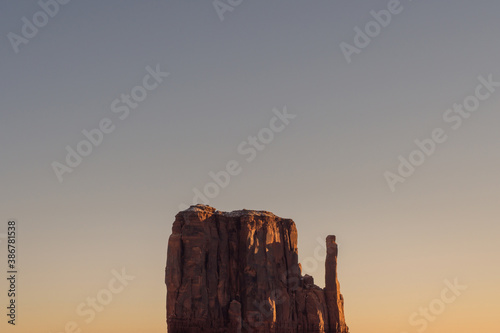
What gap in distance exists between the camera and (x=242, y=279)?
148 m

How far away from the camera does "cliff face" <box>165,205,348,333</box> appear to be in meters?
141

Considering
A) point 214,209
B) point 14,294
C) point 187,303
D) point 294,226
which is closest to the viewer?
point 14,294

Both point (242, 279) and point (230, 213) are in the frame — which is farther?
point (230, 213)

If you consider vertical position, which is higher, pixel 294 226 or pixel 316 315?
pixel 294 226

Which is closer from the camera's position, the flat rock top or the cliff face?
the cliff face

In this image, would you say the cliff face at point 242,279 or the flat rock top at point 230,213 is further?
the flat rock top at point 230,213

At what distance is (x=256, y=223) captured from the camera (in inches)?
5955

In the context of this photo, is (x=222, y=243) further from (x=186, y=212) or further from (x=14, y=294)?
(x=14, y=294)

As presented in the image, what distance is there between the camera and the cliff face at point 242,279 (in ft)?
462

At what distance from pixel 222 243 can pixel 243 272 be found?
519 cm

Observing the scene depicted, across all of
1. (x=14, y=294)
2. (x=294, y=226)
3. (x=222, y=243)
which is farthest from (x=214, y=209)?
(x=14, y=294)

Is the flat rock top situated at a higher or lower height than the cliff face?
higher

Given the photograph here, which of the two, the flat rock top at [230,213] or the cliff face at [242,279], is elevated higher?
the flat rock top at [230,213]

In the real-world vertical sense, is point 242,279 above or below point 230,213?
below
